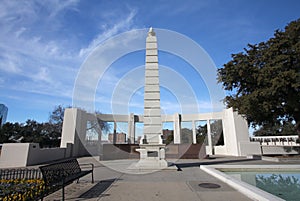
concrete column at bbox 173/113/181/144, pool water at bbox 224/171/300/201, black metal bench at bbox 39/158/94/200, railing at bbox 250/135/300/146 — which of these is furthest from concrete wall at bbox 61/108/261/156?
black metal bench at bbox 39/158/94/200

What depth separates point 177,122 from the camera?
25203mm

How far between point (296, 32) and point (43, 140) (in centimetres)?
3072

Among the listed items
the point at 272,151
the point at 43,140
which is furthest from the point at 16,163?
the point at 272,151

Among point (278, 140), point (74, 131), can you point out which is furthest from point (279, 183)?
point (278, 140)

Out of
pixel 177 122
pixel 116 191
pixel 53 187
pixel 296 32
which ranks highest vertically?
pixel 296 32

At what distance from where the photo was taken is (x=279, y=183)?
267 inches

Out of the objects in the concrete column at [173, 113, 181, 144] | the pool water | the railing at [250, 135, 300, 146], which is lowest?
the pool water

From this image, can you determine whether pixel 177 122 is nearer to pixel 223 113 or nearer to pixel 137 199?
pixel 223 113

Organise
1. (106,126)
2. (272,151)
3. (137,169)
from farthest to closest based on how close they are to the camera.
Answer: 1. (106,126)
2. (272,151)
3. (137,169)

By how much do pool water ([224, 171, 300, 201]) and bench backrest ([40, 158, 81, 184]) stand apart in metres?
5.97

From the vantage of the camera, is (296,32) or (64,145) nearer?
(296,32)

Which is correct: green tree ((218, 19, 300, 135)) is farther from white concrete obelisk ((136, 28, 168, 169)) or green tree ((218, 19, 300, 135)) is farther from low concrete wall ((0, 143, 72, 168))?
low concrete wall ((0, 143, 72, 168))

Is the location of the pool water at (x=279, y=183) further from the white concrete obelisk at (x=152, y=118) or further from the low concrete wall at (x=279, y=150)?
the low concrete wall at (x=279, y=150)

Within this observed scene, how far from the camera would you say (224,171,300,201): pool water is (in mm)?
5344
